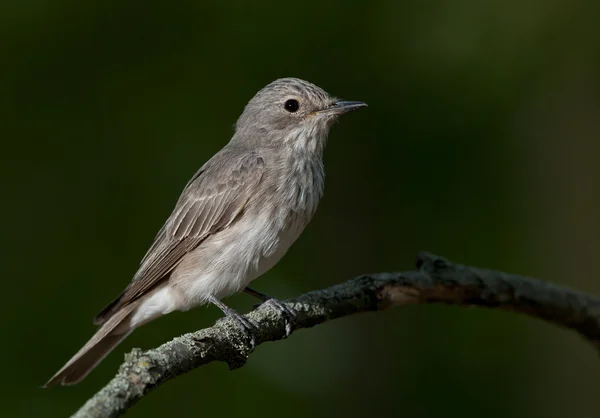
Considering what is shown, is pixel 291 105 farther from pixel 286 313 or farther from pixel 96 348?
pixel 96 348

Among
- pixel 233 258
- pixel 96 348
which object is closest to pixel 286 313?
pixel 233 258

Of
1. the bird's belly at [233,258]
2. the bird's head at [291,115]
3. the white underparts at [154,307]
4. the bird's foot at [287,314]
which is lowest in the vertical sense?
the white underparts at [154,307]

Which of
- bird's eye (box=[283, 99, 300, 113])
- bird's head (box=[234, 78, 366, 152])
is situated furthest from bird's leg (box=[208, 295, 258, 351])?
bird's eye (box=[283, 99, 300, 113])

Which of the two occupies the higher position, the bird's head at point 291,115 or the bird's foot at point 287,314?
the bird's head at point 291,115

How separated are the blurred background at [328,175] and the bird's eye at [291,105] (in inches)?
8.4

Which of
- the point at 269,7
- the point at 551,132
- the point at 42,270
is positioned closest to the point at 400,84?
the point at 269,7

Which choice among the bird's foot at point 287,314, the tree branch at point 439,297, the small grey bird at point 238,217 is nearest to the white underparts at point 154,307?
the small grey bird at point 238,217

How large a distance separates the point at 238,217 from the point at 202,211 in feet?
1.02

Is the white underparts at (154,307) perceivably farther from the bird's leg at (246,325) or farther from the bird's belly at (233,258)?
the bird's leg at (246,325)

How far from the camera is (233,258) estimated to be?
5102 millimetres

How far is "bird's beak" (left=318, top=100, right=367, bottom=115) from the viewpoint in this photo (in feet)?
17.7

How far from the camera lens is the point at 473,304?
5.01 meters

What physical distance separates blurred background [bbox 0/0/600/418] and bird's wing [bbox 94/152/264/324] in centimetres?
10

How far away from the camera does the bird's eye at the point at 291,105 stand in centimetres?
577
